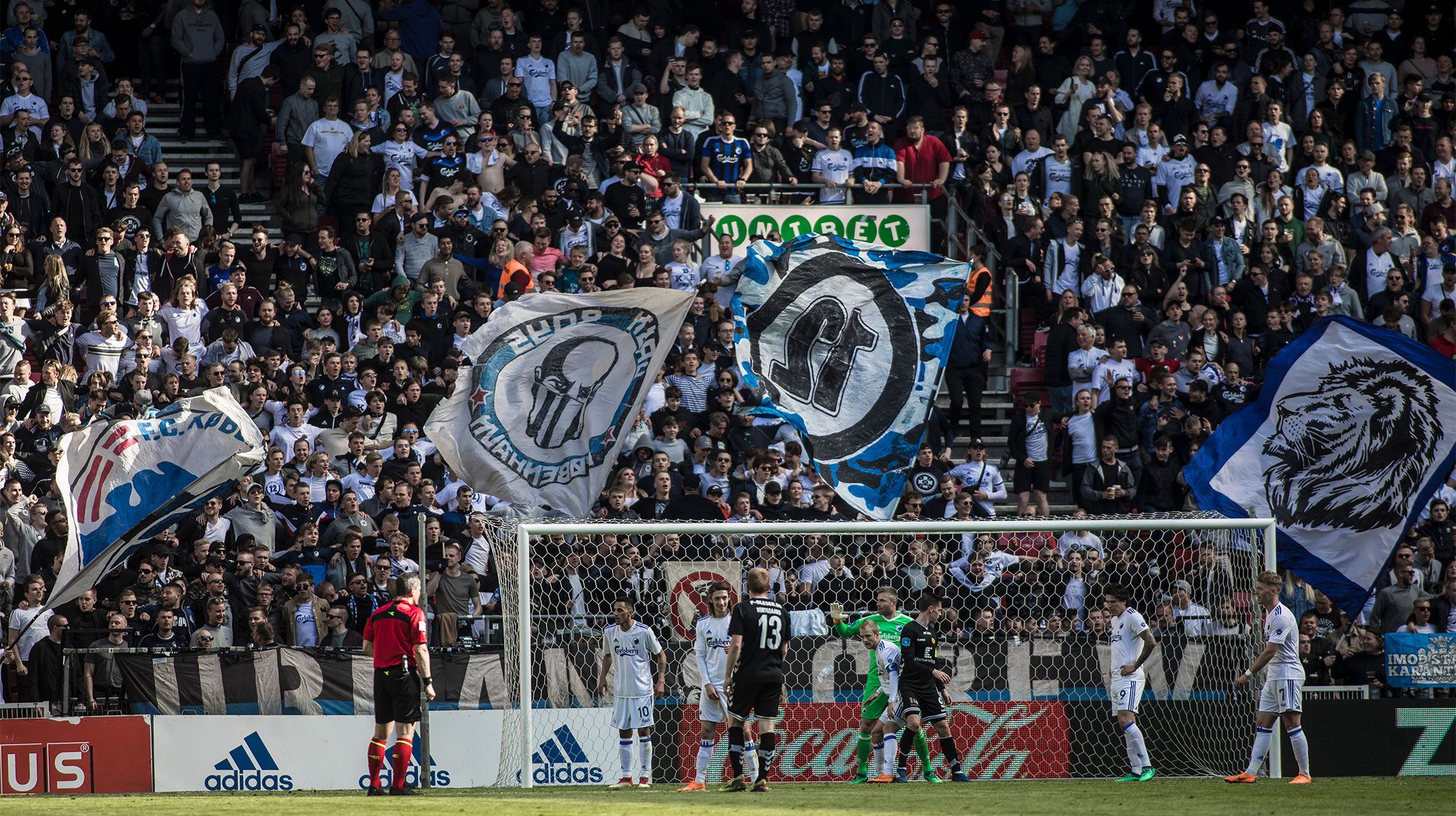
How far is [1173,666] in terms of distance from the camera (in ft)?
56.2

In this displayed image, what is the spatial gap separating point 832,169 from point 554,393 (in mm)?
9558

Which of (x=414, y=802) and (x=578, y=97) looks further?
(x=578, y=97)

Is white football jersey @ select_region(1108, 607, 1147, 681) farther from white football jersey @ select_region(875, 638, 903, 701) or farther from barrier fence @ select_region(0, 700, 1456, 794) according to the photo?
white football jersey @ select_region(875, 638, 903, 701)

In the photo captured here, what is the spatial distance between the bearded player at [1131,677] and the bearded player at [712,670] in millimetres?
2976

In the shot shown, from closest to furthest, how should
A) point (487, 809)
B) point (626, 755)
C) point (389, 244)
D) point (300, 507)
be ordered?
point (487, 809) → point (626, 755) → point (300, 507) → point (389, 244)

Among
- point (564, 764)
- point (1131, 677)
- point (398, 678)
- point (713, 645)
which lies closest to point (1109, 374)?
point (1131, 677)

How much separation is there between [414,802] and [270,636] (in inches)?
184

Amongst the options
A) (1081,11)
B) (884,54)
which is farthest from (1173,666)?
(1081,11)

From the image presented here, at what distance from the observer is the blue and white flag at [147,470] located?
15102mm

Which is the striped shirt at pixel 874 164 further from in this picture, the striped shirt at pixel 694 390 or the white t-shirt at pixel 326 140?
the white t-shirt at pixel 326 140

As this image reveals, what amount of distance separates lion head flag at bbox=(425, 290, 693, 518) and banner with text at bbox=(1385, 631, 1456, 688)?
24.8ft

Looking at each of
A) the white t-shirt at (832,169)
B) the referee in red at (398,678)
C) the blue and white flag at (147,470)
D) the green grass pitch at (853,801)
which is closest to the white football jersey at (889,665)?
the green grass pitch at (853,801)

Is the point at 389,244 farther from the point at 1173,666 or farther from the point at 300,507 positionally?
the point at 1173,666

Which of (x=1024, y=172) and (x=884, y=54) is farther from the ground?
(x=884, y=54)
